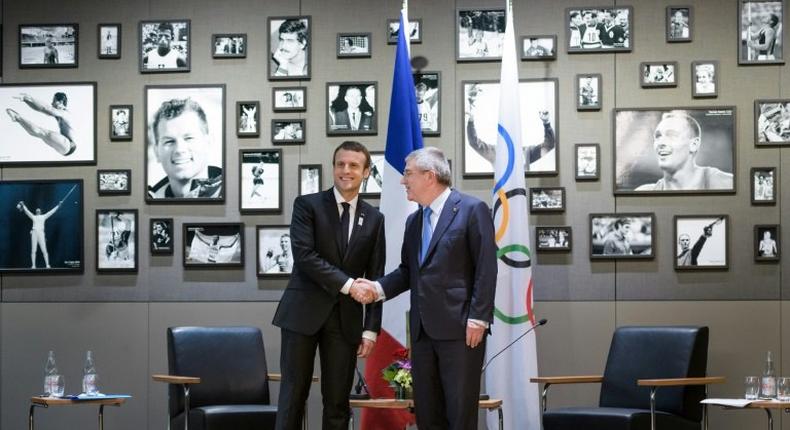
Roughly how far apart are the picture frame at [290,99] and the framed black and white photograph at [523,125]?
1.02m

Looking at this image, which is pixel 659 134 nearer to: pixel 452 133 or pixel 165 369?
pixel 452 133

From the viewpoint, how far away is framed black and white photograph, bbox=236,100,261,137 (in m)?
6.96

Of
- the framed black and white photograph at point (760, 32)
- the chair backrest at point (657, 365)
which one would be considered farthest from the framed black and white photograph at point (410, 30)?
the chair backrest at point (657, 365)

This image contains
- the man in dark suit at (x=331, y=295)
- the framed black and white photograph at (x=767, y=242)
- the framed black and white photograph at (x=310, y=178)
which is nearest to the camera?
the man in dark suit at (x=331, y=295)

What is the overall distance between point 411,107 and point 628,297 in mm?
1786

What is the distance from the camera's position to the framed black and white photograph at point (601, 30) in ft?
22.4

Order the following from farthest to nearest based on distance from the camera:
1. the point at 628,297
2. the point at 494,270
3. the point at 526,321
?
the point at 628,297 → the point at 526,321 → the point at 494,270

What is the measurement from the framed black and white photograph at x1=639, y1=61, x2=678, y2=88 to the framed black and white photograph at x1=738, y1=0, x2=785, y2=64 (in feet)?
1.36

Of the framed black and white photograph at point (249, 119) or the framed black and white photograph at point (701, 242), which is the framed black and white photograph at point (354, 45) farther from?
the framed black and white photograph at point (701, 242)

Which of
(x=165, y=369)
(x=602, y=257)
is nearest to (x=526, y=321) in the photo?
(x=602, y=257)

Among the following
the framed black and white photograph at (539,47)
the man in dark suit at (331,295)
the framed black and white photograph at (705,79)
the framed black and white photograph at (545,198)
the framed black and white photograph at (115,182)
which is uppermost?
the framed black and white photograph at (539,47)

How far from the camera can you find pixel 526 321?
249 inches

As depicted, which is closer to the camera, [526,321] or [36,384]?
[526,321]

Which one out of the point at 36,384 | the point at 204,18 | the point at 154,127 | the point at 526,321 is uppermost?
the point at 204,18
